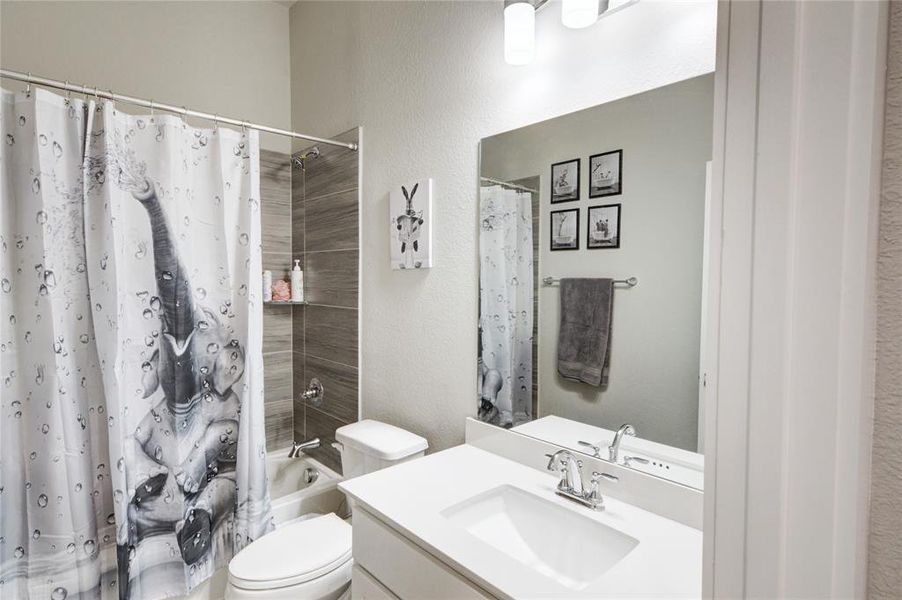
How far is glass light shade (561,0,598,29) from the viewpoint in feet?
3.71

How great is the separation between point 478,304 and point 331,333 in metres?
1.02

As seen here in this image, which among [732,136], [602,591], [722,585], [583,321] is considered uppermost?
[732,136]

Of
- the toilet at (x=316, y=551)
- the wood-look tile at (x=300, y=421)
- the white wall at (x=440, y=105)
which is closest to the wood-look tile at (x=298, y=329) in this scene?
the wood-look tile at (x=300, y=421)

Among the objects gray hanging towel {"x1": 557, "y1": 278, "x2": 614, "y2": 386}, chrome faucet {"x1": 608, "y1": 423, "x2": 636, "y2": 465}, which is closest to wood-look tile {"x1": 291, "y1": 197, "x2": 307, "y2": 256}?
gray hanging towel {"x1": 557, "y1": 278, "x2": 614, "y2": 386}

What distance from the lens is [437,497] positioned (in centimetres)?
114

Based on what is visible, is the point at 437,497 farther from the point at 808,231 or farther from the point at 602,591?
the point at 808,231

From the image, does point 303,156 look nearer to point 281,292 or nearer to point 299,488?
point 281,292

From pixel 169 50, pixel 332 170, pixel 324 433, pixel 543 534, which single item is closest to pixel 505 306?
pixel 543 534

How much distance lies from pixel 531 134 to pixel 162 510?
1815 mm

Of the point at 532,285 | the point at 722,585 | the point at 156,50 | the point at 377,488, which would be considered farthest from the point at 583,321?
the point at 156,50

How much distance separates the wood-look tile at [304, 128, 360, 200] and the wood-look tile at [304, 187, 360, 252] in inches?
1.5

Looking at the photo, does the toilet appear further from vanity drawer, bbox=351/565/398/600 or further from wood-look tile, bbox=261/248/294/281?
wood-look tile, bbox=261/248/294/281

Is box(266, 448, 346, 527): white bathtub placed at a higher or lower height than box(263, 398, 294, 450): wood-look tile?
lower

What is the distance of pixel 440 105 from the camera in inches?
65.7
